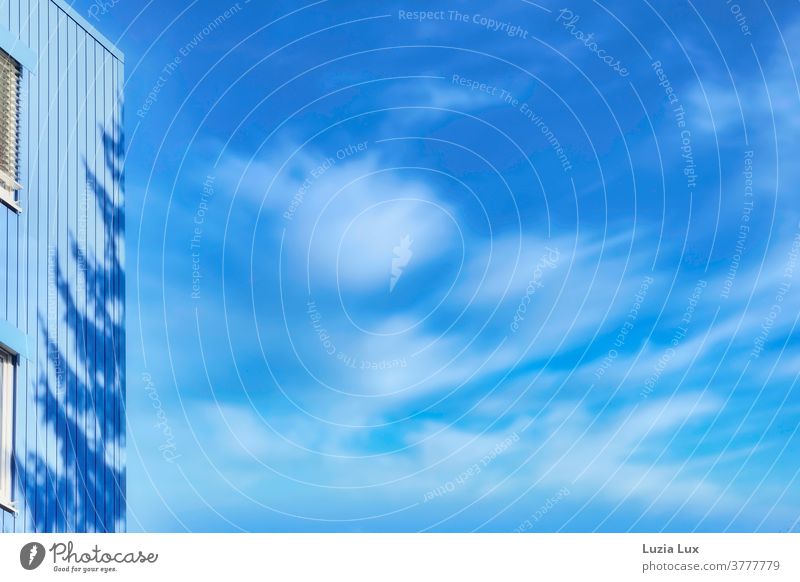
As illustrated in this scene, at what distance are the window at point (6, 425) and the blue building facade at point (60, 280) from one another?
16mm

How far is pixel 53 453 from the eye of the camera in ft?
41.4

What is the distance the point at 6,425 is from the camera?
1173 cm
